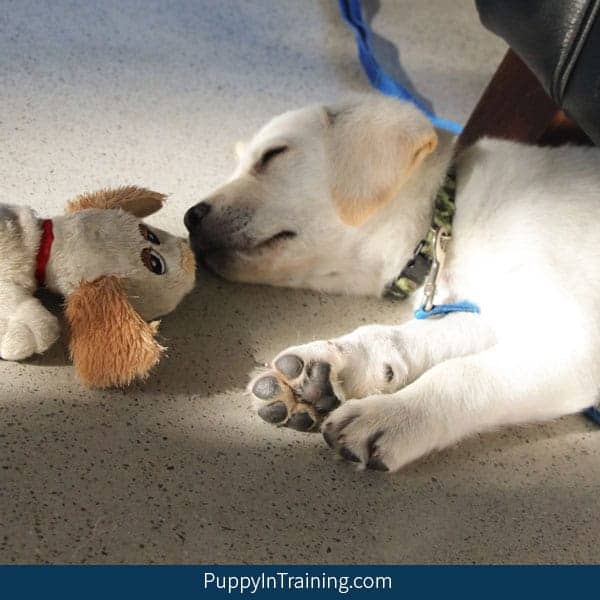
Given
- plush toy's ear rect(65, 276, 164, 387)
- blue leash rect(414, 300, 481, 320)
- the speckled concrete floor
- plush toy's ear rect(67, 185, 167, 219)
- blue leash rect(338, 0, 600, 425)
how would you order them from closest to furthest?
the speckled concrete floor, plush toy's ear rect(65, 276, 164, 387), plush toy's ear rect(67, 185, 167, 219), blue leash rect(414, 300, 481, 320), blue leash rect(338, 0, 600, 425)

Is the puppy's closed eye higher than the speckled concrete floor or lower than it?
higher

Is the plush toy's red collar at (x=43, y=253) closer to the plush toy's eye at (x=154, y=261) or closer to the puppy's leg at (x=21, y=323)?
the puppy's leg at (x=21, y=323)

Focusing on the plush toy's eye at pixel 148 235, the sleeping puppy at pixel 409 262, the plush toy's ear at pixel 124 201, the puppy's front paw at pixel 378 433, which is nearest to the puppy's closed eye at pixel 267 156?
the sleeping puppy at pixel 409 262

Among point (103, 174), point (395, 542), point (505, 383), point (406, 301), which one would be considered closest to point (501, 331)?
point (505, 383)

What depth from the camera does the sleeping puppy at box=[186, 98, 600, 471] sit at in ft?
4.98

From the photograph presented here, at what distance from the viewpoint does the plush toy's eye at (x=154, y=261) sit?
1574 mm

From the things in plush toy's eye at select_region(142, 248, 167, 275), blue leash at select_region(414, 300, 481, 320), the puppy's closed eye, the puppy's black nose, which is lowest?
blue leash at select_region(414, 300, 481, 320)

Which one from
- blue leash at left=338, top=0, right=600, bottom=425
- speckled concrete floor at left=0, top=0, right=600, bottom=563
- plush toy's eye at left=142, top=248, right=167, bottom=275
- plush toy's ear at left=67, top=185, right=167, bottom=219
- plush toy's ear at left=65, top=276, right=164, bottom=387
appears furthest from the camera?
blue leash at left=338, top=0, right=600, bottom=425

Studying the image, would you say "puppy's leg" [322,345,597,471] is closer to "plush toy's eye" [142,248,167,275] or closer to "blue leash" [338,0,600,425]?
"plush toy's eye" [142,248,167,275]

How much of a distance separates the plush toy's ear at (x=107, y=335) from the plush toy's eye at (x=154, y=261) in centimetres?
12

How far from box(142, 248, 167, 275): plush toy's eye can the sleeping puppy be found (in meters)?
0.28

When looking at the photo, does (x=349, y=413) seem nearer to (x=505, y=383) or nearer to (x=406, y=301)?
(x=505, y=383)

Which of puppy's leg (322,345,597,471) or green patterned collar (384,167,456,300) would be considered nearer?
puppy's leg (322,345,597,471)

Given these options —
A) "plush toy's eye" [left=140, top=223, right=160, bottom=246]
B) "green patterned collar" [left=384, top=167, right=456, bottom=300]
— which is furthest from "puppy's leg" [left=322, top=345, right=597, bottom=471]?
"plush toy's eye" [left=140, top=223, right=160, bottom=246]
